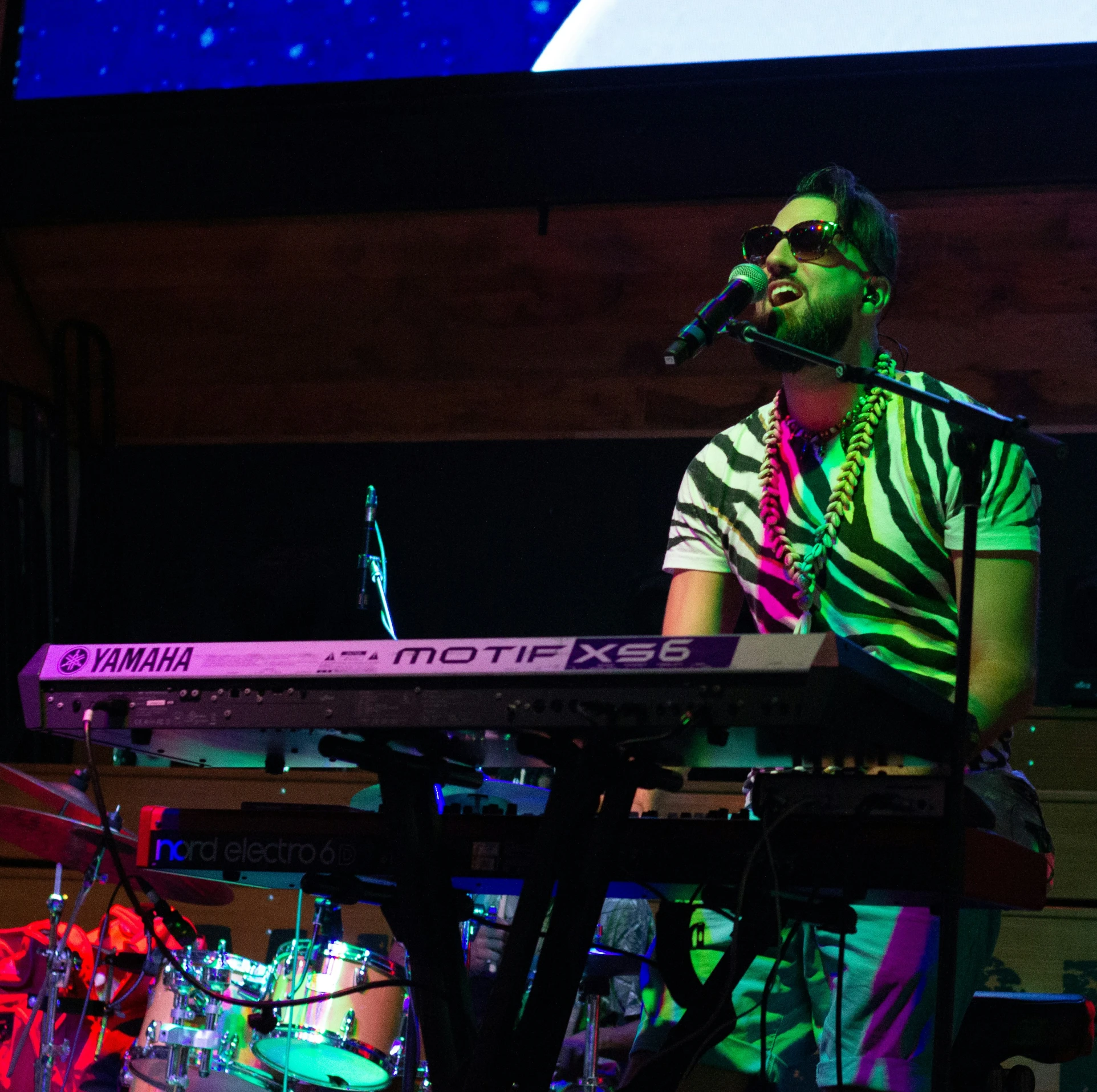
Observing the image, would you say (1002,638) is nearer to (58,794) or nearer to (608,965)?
(608,965)

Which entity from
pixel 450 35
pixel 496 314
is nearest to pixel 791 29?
pixel 450 35

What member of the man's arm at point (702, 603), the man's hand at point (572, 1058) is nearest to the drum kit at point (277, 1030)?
the man's hand at point (572, 1058)

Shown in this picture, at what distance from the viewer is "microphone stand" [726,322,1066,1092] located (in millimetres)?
1471

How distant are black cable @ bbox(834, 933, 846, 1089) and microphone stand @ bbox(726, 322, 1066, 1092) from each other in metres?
0.02

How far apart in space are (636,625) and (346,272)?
1.76 metres

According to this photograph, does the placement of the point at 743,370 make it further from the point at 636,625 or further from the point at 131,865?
the point at 131,865

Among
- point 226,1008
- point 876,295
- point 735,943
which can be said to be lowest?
point 226,1008

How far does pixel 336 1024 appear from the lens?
3.52m

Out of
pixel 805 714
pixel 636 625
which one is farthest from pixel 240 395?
pixel 805 714

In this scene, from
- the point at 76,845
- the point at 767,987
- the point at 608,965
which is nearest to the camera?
the point at 767,987

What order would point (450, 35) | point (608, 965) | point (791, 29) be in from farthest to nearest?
point (450, 35) → point (791, 29) → point (608, 965)

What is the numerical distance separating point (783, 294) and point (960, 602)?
80cm

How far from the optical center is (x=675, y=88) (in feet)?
14.5

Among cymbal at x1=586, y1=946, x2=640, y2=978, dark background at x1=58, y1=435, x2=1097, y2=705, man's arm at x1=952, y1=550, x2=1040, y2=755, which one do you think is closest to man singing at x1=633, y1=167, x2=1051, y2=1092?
man's arm at x1=952, y1=550, x2=1040, y2=755
